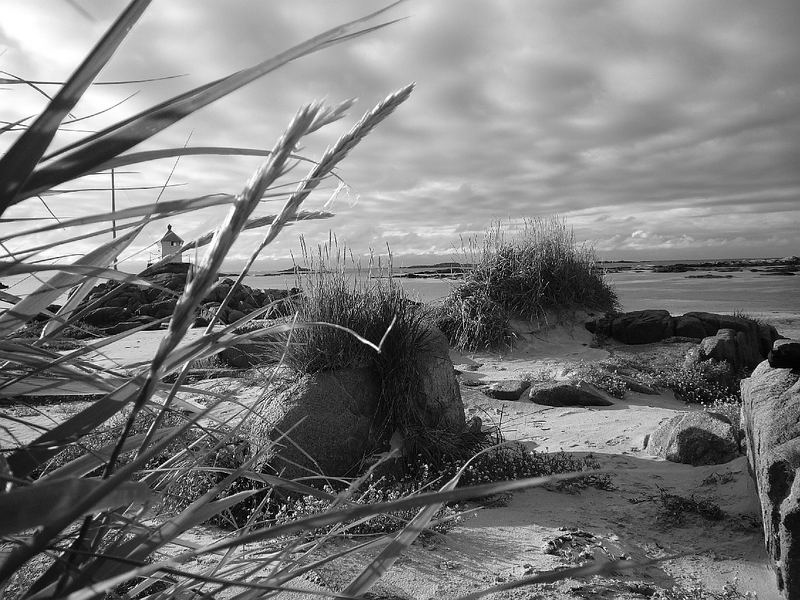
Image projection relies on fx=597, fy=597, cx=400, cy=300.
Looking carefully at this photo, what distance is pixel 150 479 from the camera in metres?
1.03

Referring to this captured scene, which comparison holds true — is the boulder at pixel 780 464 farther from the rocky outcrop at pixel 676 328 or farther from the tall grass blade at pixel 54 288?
the rocky outcrop at pixel 676 328

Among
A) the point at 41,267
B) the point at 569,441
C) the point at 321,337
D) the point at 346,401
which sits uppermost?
the point at 41,267

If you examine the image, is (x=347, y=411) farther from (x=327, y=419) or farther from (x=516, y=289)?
(x=516, y=289)

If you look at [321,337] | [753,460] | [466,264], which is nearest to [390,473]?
[321,337]

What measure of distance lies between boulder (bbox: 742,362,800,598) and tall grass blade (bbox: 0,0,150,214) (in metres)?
3.41

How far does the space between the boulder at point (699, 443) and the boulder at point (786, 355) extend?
1.45m

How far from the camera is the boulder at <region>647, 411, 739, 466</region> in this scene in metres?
5.59

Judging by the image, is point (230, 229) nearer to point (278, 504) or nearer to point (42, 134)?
point (42, 134)

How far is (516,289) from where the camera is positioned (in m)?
12.7

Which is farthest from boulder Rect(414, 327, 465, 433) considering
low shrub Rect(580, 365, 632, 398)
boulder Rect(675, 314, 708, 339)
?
boulder Rect(675, 314, 708, 339)

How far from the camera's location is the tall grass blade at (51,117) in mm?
669

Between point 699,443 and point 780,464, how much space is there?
8.61 ft

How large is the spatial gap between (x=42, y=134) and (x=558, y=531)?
162 inches

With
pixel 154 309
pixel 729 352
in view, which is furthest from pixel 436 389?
pixel 154 309
